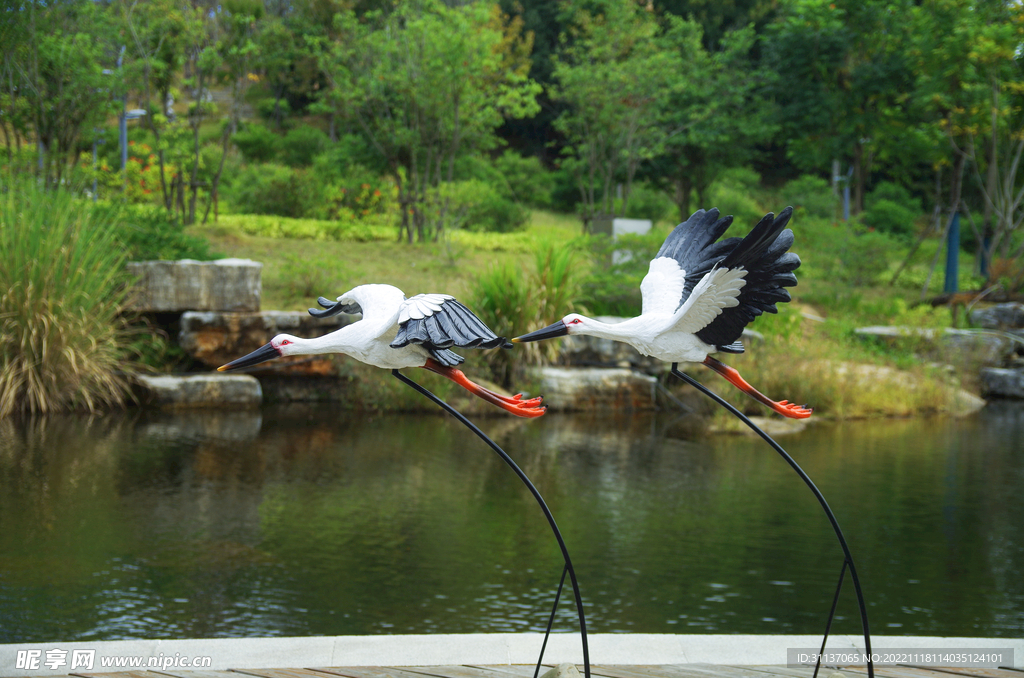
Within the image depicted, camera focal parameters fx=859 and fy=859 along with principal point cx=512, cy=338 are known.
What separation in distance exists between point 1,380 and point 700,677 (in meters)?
7.75

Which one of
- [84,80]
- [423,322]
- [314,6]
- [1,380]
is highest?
[314,6]

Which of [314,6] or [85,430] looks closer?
[85,430]

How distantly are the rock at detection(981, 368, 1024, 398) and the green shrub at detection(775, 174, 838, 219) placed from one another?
6449mm

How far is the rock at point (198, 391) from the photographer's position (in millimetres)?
9523

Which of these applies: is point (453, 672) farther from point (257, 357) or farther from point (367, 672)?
point (257, 357)

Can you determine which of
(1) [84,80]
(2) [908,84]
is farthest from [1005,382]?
(1) [84,80]

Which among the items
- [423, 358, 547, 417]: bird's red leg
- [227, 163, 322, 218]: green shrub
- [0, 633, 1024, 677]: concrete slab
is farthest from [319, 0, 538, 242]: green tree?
[423, 358, 547, 417]: bird's red leg

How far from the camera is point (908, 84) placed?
16.0 metres

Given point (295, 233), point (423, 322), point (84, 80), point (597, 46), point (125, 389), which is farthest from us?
point (597, 46)

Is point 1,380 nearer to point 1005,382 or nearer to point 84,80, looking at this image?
point 84,80

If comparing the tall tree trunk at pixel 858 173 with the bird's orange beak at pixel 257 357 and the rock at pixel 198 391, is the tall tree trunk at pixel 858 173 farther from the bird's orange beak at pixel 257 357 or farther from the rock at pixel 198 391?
the bird's orange beak at pixel 257 357

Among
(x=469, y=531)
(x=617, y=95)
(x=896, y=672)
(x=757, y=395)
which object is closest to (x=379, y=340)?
(x=757, y=395)

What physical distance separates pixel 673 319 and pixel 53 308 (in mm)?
7654

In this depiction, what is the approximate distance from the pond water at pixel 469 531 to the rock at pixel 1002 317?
476 centimetres
